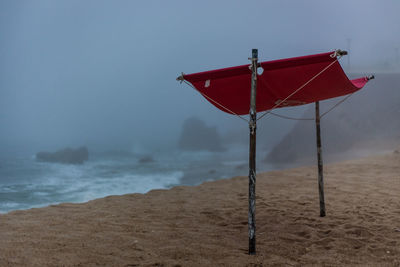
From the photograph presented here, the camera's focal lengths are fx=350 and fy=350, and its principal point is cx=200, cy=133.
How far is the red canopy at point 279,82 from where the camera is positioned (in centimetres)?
376

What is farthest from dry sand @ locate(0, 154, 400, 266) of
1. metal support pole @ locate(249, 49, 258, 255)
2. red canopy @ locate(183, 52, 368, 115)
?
red canopy @ locate(183, 52, 368, 115)

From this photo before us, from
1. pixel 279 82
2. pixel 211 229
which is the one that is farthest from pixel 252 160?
pixel 211 229

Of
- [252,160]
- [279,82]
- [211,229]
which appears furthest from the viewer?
[211,229]

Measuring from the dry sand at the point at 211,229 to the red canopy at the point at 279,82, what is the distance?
1.75m

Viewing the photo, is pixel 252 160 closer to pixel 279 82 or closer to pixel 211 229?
pixel 279 82

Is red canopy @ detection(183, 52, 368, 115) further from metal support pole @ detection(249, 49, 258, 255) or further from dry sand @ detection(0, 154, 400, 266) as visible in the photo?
dry sand @ detection(0, 154, 400, 266)

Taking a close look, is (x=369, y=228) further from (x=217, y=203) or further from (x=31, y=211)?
(x=31, y=211)

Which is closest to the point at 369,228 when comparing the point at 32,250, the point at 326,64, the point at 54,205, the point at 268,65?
the point at 326,64

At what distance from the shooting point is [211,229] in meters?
4.74

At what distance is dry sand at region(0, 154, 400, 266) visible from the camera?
364 centimetres

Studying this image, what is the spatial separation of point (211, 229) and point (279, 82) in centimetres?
214

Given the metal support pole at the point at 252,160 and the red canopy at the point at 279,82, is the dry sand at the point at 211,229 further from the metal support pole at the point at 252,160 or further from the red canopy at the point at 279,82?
the red canopy at the point at 279,82

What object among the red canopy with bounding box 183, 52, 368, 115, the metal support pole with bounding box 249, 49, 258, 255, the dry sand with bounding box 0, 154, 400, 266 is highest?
the red canopy with bounding box 183, 52, 368, 115

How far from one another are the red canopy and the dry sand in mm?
1746
